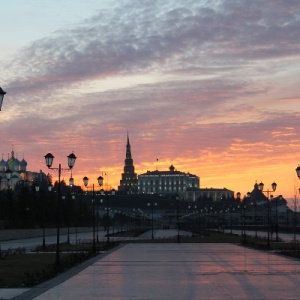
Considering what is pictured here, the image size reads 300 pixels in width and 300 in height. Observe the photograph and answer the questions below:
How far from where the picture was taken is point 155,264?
3444 cm

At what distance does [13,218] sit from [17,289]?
90878mm

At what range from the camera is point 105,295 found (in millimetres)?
20844

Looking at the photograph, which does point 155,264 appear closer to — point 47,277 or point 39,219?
point 47,277

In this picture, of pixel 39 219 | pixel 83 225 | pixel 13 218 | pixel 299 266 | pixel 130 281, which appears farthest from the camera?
pixel 83 225

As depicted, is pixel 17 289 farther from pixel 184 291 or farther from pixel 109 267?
pixel 109 267

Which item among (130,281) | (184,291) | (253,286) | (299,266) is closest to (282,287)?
(253,286)

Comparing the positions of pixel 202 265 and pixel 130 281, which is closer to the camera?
pixel 130 281

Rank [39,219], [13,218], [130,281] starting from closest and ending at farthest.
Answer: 1. [130,281]
2. [13,218]
3. [39,219]

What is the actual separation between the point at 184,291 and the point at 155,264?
1272 cm

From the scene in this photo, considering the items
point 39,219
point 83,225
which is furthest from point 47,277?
point 83,225

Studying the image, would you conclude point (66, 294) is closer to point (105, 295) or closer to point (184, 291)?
point (105, 295)

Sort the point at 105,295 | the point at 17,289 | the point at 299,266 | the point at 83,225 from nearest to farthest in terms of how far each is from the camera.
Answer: the point at 105,295 < the point at 17,289 < the point at 299,266 < the point at 83,225

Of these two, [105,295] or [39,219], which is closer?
[105,295]

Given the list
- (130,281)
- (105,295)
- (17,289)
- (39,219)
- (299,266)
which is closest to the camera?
(105,295)
